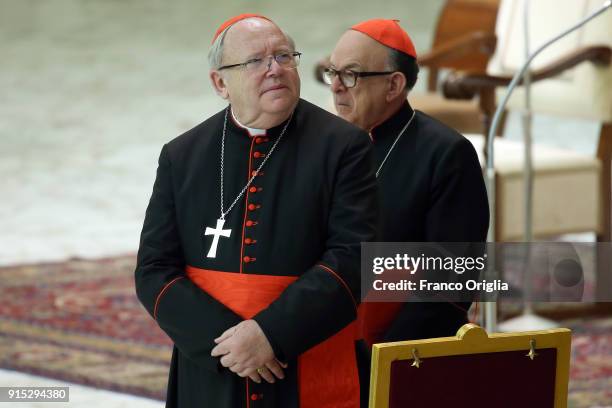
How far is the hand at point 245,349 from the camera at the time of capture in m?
2.95

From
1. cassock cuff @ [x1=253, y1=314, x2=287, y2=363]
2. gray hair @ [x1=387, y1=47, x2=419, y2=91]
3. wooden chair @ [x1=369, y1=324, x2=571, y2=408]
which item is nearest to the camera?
wooden chair @ [x1=369, y1=324, x2=571, y2=408]

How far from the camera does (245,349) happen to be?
2.95m

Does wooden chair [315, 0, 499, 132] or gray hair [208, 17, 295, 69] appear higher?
wooden chair [315, 0, 499, 132]

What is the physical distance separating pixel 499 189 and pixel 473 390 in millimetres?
3001

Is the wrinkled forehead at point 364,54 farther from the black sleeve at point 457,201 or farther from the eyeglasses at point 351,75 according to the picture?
the black sleeve at point 457,201

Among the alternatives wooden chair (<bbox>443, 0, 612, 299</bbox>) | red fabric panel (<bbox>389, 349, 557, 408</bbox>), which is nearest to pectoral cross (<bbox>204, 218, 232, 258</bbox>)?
Answer: red fabric panel (<bbox>389, 349, 557, 408</bbox>)

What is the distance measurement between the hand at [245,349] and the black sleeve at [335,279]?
2 cm

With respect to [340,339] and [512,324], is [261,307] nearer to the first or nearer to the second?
[340,339]

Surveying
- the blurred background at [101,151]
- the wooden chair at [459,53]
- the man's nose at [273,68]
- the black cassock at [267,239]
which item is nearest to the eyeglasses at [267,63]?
the man's nose at [273,68]

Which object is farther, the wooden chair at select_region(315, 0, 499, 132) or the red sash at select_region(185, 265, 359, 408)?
the wooden chair at select_region(315, 0, 499, 132)

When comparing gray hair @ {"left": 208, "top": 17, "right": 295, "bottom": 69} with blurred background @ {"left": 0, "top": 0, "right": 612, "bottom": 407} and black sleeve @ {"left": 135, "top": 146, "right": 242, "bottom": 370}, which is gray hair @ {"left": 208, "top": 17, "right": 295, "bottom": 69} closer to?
black sleeve @ {"left": 135, "top": 146, "right": 242, "bottom": 370}

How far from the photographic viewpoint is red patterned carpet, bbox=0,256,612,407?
5148 mm

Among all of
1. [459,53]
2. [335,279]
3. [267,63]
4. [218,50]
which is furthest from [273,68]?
[459,53]

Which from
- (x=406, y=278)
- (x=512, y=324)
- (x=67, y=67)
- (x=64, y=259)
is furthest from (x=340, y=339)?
(x=67, y=67)
